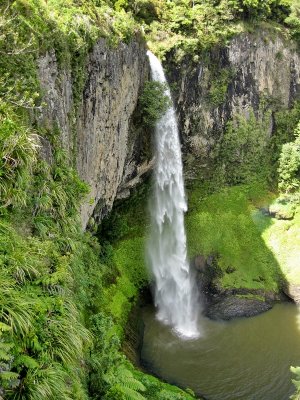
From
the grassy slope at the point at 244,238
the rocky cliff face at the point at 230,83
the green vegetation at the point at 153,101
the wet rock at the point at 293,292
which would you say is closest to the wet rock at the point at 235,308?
the grassy slope at the point at 244,238

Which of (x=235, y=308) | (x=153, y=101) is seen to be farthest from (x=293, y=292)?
(x=153, y=101)

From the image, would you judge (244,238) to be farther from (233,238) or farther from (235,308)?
(235,308)

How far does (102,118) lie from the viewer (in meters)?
16.5

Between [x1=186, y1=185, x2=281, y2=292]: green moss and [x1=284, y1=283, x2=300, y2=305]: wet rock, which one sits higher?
[x1=186, y1=185, x2=281, y2=292]: green moss

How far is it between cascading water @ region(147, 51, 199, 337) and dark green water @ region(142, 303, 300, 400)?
1.43m

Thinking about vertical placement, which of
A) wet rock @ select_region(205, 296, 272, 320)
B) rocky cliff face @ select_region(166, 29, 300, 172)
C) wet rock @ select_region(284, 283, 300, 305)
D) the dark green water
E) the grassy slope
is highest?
rocky cliff face @ select_region(166, 29, 300, 172)

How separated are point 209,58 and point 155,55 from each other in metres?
5.34

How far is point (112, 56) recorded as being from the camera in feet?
53.8

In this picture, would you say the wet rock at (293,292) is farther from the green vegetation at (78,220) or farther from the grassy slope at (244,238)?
the green vegetation at (78,220)

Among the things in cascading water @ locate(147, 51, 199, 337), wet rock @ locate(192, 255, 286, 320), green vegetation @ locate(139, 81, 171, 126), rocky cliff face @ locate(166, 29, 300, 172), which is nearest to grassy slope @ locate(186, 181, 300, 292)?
wet rock @ locate(192, 255, 286, 320)

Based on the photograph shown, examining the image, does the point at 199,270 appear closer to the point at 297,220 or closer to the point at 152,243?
the point at 152,243

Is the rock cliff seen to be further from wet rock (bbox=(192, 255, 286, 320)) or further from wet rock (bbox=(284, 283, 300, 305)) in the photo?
wet rock (bbox=(284, 283, 300, 305))

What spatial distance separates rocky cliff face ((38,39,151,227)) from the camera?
11508 mm

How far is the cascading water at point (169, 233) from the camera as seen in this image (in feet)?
76.4
